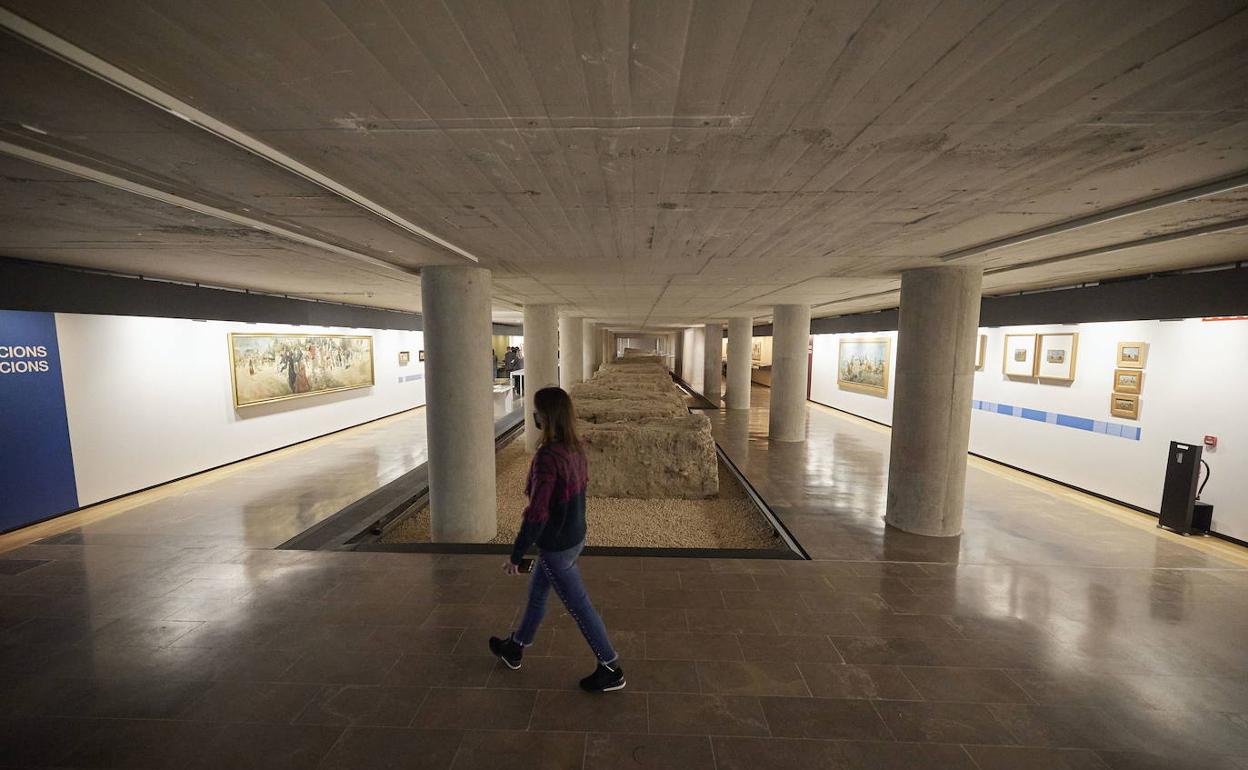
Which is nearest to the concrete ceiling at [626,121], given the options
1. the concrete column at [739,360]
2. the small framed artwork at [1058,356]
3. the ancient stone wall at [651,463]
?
the small framed artwork at [1058,356]

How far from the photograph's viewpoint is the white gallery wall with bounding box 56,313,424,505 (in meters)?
7.21

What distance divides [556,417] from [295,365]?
38.7 feet

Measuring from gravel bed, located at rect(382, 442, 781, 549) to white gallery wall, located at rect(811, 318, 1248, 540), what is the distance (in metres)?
5.82

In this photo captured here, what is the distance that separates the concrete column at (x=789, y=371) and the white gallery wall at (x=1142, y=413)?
3.90 meters

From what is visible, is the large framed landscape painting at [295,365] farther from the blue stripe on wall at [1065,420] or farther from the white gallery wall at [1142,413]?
the white gallery wall at [1142,413]

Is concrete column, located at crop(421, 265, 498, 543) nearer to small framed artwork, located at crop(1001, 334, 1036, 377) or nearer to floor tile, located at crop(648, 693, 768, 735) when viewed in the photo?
floor tile, located at crop(648, 693, 768, 735)

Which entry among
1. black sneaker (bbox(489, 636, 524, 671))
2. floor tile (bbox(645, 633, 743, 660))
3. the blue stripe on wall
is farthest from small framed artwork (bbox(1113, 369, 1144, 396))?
black sneaker (bbox(489, 636, 524, 671))

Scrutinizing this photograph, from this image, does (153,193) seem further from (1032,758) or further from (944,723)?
(1032,758)

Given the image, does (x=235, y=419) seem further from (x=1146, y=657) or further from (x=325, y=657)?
(x=1146, y=657)

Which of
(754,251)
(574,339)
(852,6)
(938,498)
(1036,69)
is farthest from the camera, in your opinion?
(574,339)

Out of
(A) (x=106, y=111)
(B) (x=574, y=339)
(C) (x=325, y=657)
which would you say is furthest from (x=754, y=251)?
(B) (x=574, y=339)

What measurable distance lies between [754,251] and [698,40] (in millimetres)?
3905

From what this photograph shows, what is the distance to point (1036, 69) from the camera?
194 cm

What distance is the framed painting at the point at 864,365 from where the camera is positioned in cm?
1481
